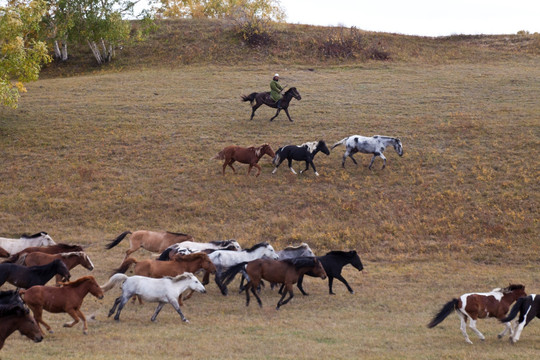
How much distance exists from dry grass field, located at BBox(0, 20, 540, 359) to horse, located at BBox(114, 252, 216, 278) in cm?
87

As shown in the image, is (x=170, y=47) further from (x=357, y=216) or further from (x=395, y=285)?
(x=395, y=285)

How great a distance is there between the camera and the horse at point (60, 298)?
11.1 meters

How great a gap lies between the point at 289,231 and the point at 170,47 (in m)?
32.5

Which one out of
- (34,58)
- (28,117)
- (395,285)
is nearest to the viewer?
(395,285)

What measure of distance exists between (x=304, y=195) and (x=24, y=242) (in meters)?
10.5

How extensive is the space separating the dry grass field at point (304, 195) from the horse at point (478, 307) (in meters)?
0.34

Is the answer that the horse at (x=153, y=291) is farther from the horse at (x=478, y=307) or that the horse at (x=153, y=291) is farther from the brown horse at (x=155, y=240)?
the horse at (x=478, y=307)

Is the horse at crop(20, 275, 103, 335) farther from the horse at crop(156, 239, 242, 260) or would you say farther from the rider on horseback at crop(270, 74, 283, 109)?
the rider on horseback at crop(270, 74, 283, 109)

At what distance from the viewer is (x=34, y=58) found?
30.0m

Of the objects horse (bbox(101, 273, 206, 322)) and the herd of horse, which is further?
horse (bbox(101, 273, 206, 322))

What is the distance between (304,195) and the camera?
23.1 meters

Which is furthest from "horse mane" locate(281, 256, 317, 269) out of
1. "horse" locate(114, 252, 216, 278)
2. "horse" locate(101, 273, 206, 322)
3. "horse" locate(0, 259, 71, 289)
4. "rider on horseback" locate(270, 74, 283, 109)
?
"rider on horseback" locate(270, 74, 283, 109)

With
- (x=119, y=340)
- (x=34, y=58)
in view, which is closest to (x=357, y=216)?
(x=119, y=340)

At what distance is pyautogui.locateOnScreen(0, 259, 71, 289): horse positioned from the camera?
1275 cm
